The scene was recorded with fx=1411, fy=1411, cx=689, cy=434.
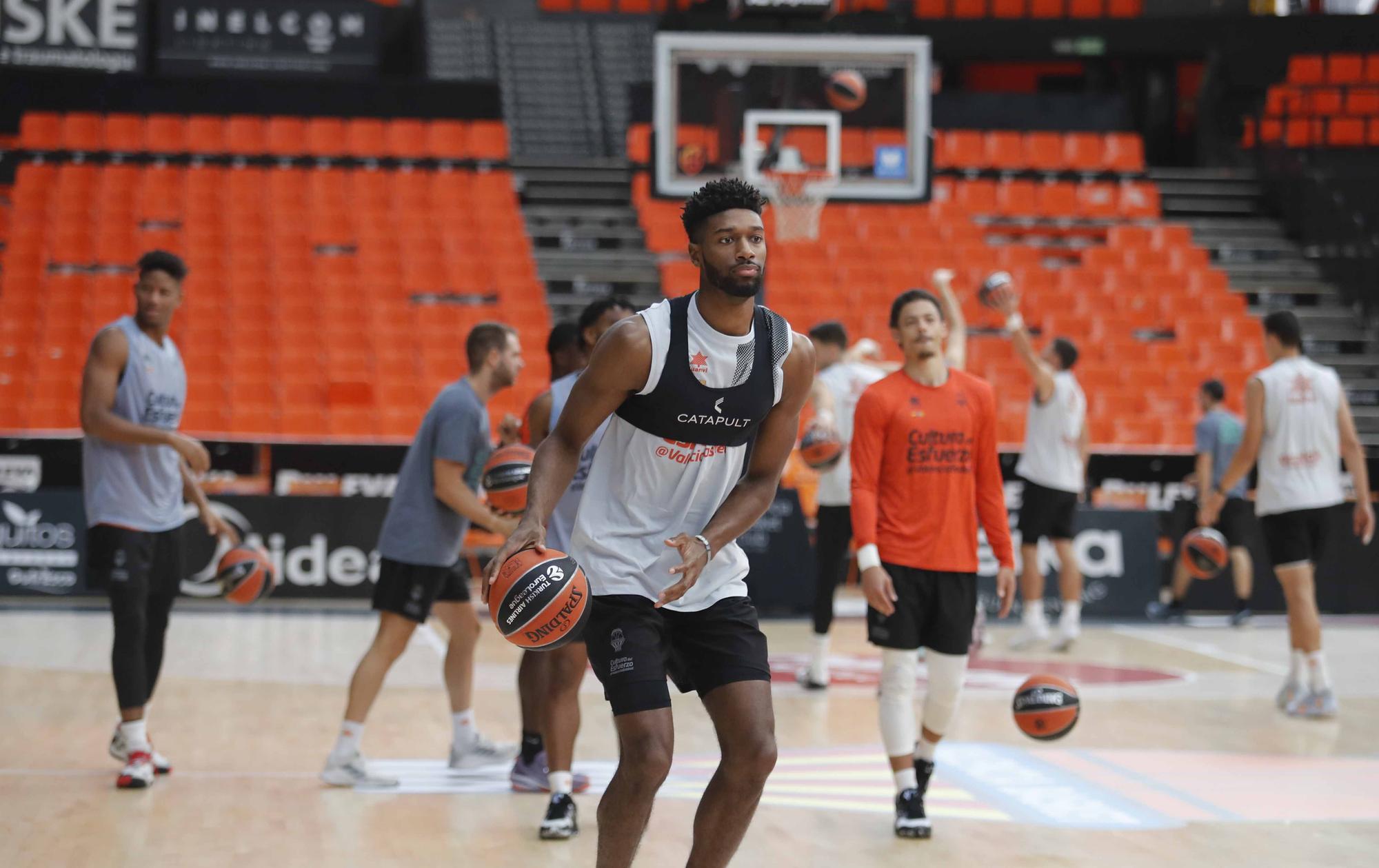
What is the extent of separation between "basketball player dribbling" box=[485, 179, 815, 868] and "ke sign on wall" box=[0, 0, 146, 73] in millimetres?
18942

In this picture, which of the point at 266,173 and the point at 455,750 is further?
the point at 266,173

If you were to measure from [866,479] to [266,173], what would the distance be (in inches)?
641

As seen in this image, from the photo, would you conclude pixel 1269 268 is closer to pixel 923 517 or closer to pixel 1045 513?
pixel 1045 513

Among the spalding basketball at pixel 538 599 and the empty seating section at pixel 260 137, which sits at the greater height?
the empty seating section at pixel 260 137

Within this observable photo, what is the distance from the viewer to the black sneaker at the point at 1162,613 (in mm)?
12383

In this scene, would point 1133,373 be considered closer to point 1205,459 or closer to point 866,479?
point 1205,459

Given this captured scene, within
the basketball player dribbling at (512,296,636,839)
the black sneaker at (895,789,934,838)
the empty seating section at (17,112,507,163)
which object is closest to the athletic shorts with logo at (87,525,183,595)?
the basketball player dribbling at (512,296,636,839)

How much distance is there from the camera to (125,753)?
5879mm

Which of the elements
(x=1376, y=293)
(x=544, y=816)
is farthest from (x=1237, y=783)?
(x=1376, y=293)

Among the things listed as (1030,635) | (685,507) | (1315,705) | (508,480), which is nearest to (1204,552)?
(1030,635)

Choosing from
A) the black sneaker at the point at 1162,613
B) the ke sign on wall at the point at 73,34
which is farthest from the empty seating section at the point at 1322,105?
the ke sign on wall at the point at 73,34

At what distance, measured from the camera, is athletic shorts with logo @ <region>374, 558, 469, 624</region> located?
19.5 feet

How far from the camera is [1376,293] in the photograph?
61.7 ft

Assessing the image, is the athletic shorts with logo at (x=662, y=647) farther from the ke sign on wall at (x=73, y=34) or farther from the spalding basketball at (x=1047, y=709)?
the ke sign on wall at (x=73, y=34)
